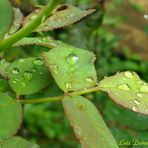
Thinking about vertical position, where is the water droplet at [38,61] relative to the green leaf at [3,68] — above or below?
above

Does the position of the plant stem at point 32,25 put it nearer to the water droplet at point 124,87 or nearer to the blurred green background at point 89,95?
the water droplet at point 124,87

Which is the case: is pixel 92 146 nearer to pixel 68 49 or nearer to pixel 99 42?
pixel 68 49

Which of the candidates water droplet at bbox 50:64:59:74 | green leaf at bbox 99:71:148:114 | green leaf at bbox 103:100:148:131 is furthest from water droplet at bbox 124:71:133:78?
green leaf at bbox 103:100:148:131

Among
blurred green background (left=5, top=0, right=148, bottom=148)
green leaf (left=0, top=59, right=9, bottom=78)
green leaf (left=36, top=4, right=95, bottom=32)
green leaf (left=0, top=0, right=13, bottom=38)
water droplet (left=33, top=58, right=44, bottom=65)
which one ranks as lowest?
blurred green background (left=5, top=0, right=148, bottom=148)

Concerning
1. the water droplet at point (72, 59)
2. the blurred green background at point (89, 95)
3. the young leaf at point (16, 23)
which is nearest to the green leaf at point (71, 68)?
the water droplet at point (72, 59)

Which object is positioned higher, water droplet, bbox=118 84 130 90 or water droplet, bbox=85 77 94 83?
water droplet, bbox=85 77 94 83

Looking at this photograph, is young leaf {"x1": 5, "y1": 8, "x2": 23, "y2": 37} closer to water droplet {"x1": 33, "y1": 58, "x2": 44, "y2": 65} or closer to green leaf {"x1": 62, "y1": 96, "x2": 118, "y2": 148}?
water droplet {"x1": 33, "y1": 58, "x2": 44, "y2": 65}

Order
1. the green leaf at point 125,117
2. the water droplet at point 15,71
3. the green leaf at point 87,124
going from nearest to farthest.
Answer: the green leaf at point 87,124 < the water droplet at point 15,71 < the green leaf at point 125,117

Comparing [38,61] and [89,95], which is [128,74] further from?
[89,95]
